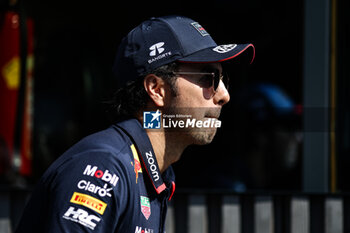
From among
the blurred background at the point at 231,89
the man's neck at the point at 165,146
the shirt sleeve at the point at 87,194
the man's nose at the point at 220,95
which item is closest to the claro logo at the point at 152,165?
the man's neck at the point at 165,146

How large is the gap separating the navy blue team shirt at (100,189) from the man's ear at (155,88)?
0.16 metres

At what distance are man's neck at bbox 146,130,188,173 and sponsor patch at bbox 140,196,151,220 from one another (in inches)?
8.3

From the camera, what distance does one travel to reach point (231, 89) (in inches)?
135

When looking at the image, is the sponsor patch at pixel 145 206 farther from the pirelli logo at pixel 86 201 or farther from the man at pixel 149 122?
the pirelli logo at pixel 86 201

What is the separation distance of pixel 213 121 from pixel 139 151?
1.03 ft

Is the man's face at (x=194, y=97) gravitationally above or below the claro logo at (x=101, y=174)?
above

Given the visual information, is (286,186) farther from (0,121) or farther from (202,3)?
(0,121)

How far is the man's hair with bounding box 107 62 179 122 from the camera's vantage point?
1670 mm

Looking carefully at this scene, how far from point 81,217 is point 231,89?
2342 millimetres

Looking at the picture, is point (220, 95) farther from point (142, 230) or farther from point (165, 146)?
point (142, 230)

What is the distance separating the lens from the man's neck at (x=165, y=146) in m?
1.70

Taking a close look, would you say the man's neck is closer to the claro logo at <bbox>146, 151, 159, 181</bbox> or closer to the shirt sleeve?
the claro logo at <bbox>146, 151, 159, 181</bbox>

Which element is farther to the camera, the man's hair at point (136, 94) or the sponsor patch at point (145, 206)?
the man's hair at point (136, 94)

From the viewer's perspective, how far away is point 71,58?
392 centimetres
